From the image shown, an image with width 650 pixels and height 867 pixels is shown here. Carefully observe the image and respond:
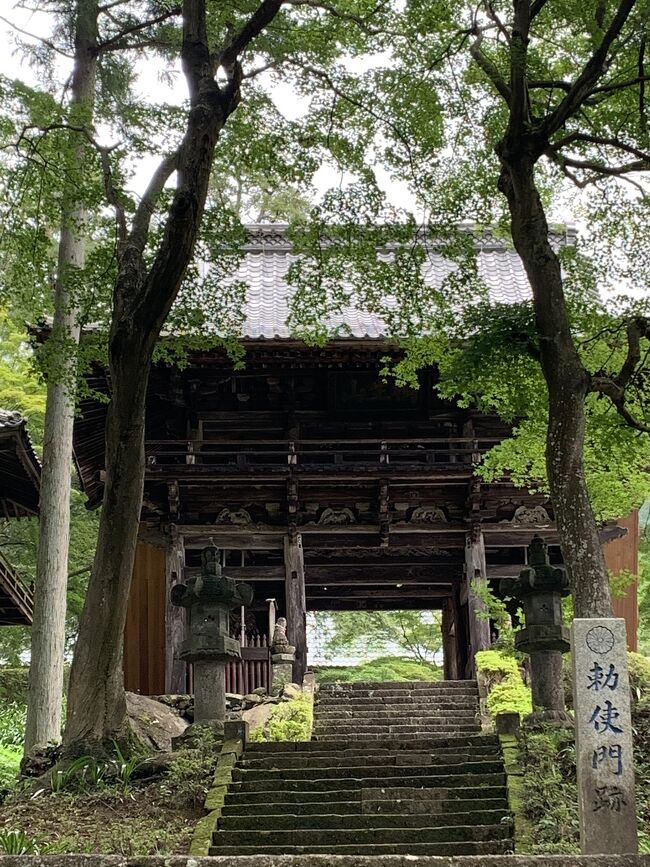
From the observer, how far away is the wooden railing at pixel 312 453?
17.8 metres

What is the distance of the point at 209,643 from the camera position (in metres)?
12.2

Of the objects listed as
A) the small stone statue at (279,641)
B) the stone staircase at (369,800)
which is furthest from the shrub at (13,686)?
the stone staircase at (369,800)

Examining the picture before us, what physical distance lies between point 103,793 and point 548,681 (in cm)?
526

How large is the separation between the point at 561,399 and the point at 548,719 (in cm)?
402

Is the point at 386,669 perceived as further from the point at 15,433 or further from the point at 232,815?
the point at 232,815

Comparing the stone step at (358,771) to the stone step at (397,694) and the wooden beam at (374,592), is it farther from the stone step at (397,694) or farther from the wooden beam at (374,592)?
the wooden beam at (374,592)

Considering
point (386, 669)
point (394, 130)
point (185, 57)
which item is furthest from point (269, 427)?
point (386, 669)

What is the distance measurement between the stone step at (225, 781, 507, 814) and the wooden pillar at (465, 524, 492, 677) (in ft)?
23.6

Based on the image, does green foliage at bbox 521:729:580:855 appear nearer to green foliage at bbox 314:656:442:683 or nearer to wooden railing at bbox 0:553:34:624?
wooden railing at bbox 0:553:34:624

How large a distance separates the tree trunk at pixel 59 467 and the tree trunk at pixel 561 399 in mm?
5284

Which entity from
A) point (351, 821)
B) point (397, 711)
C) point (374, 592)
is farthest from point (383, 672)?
point (351, 821)

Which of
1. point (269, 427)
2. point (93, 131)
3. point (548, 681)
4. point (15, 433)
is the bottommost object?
point (548, 681)

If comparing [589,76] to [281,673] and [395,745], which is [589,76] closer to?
[395,745]

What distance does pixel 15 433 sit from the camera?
1379 cm
